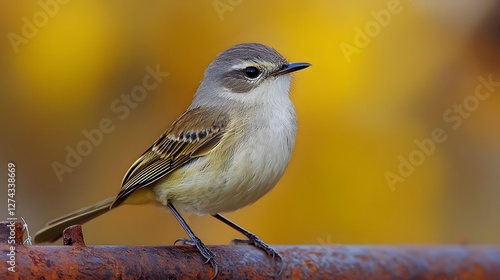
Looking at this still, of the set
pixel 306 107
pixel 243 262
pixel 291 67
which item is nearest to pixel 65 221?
pixel 243 262

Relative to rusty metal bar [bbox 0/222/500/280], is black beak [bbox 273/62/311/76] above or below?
above

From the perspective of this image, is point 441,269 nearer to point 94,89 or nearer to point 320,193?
point 320,193

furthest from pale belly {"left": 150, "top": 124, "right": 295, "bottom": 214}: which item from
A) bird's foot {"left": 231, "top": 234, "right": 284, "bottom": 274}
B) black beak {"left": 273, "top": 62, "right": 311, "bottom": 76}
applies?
black beak {"left": 273, "top": 62, "right": 311, "bottom": 76}

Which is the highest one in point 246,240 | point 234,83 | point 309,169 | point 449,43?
point 449,43

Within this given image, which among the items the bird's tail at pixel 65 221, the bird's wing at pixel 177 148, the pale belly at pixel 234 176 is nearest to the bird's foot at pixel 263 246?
the pale belly at pixel 234 176

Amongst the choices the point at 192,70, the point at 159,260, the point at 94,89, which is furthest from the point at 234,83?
the point at 159,260

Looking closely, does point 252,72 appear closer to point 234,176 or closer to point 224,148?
point 224,148

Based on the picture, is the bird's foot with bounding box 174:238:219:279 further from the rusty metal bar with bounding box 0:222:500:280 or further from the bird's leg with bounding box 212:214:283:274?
the bird's leg with bounding box 212:214:283:274
